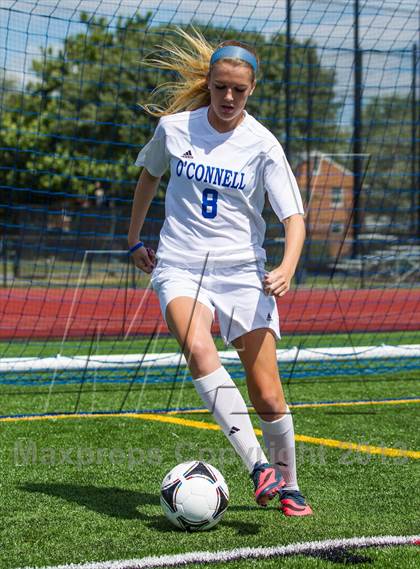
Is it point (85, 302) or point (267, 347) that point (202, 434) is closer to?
point (267, 347)

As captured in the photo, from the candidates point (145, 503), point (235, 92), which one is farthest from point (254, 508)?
point (235, 92)

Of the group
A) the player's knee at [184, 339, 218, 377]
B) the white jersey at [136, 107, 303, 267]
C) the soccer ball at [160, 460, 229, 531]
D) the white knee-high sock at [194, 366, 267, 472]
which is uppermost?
the white jersey at [136, 107, 303, 267]

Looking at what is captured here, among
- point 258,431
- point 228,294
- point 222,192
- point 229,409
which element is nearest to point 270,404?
point 229,409

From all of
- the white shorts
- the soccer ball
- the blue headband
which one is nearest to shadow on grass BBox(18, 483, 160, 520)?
the soccer ball

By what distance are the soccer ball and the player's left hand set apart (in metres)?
0.83

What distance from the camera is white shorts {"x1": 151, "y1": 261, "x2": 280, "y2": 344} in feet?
13.8

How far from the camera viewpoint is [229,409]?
4.13m

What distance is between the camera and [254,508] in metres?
4.43

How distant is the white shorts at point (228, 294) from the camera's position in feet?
13.8

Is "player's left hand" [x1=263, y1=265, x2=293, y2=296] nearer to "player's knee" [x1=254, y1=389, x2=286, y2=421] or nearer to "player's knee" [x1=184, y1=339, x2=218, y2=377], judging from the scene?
"player's knee" [x1=184, y1=339, x2=218, y2=377]

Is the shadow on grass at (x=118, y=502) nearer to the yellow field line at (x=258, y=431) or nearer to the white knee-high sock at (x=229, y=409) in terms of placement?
the white knee-high sock at (x=229, y=409)

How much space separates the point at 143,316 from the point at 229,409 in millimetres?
8806

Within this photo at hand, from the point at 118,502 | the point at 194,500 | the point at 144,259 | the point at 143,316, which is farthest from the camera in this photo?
the point at 143,316

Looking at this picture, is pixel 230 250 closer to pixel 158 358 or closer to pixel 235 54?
pixel 235 54
